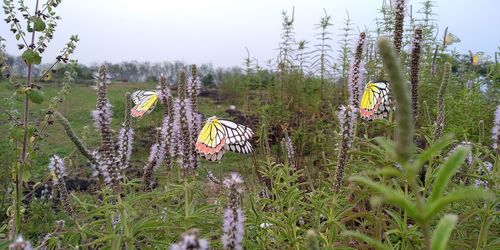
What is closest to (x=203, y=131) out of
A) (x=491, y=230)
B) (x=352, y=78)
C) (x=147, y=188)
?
(x=147, y=188)

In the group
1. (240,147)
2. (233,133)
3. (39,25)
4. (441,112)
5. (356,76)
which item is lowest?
(240,147)

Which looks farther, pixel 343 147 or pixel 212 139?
pixel 212 139

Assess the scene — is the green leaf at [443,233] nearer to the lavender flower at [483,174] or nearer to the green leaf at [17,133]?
the lavender flower at [483,174]

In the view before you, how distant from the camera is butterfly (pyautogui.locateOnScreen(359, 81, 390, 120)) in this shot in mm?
2921

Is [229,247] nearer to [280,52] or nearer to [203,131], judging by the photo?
[203,131]

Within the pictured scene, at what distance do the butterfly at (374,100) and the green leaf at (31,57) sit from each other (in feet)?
5.91

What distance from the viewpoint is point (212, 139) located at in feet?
9.37

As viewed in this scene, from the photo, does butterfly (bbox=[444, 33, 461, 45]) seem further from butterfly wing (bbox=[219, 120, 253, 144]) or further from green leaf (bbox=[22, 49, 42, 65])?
green leaf (bbox=[22, 49, 42, 65])

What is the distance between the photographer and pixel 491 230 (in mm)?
2275

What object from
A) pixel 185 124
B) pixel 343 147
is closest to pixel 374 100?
pixel 343 147

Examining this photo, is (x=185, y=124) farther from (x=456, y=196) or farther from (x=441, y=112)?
(x=456, y=196)

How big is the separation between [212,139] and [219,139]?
5cm

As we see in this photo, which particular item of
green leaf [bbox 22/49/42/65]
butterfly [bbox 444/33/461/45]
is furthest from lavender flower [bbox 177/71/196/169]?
butterfly [bbox 444/33/461/45]

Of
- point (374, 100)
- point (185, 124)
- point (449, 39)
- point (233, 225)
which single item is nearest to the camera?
point (233, 225)
